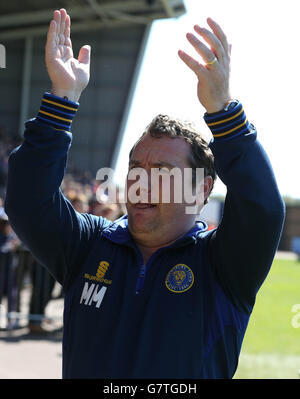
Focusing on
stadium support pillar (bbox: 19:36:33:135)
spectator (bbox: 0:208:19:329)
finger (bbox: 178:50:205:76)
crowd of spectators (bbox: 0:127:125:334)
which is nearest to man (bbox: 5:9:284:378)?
finger (bbox: 178:50:205:76)

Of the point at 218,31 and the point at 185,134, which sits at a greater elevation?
the point at 218,31

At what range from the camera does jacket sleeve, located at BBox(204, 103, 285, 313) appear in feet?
5.20

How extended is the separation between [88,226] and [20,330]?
17.6 feet

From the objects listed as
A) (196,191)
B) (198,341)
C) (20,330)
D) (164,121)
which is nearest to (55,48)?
(164,121)

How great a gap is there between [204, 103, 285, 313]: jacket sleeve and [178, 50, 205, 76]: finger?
144mm

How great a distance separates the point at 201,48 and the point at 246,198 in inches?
19.4

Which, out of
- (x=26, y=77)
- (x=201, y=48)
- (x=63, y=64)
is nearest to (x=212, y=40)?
(x=201, y=48)

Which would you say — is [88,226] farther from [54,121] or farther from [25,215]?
[54,121]

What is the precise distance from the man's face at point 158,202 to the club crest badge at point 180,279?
151mm

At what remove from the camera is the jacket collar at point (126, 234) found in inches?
73.3

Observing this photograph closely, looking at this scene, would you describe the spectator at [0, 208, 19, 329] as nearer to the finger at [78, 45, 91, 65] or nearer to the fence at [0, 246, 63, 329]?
the fence at [0, 246, 63, 329]

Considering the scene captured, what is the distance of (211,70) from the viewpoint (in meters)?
1.61

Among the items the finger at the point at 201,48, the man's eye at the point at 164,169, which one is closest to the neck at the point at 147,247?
the man's eye at the point at 164,169

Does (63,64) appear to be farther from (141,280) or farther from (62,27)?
(141,280)
